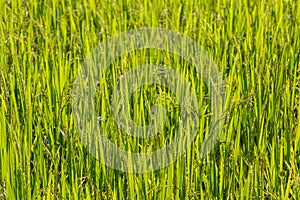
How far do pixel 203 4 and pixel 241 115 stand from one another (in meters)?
1.47

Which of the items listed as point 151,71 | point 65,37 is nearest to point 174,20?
point 65,37

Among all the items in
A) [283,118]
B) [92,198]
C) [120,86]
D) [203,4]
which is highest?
[203,4]

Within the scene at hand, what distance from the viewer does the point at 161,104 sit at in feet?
5.92

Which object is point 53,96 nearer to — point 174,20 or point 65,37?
point 65,37

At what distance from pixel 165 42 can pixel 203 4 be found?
84 cm

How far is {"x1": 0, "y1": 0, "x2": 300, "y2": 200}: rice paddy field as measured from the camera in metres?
Result: 1.64

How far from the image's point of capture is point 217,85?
216 cm

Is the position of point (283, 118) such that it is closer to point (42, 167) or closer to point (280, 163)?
point (280, 163)

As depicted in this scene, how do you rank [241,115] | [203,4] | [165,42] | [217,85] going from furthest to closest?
1. [203,4]
2. [165,42]
3. [217,85]
4. [241,115]

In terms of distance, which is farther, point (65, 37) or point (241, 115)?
point (65, 37)

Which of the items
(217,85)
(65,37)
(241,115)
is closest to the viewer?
(241,115)

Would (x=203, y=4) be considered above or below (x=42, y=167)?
above

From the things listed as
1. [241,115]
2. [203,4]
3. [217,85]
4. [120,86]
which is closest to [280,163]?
[241,115]

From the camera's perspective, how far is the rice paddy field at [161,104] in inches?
64.7
